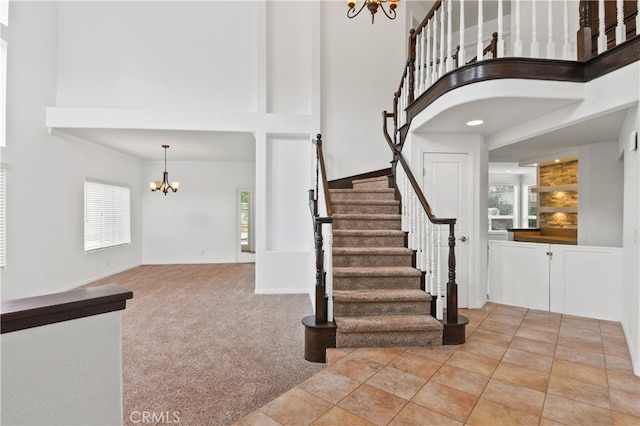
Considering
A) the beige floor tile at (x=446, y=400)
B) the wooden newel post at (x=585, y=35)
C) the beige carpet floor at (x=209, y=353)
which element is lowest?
the beige carpet floor at (x=209, y=353)

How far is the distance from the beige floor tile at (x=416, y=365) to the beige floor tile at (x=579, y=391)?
0.75m

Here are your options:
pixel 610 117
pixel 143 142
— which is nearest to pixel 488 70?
pixel 610 117

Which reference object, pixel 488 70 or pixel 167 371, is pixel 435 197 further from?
pixel 167 371

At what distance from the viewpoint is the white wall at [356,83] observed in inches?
228

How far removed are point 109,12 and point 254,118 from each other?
2.96 metres

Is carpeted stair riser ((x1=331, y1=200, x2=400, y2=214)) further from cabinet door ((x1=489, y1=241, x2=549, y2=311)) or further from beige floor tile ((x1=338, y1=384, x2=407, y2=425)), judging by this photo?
beige floor tile ((x1=338, y1=384, x2=407, y2=425))

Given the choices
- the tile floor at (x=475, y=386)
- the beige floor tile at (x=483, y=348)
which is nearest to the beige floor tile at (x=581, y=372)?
the tile floor at (x=475, y=386)

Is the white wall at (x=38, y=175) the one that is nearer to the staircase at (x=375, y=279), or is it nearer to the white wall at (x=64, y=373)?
the staircase at (x=375, y=279)

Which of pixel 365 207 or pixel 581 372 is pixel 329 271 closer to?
pixel 365 207

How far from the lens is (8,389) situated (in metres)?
0.88

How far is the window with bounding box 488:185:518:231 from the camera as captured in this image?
10.2 m

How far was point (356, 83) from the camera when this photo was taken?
5871 millimetres

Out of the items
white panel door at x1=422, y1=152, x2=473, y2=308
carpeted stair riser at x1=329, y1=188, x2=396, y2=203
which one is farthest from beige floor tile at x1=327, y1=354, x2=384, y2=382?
carpeted stair riser at x1=329, y1=188, x2=396, y2=203

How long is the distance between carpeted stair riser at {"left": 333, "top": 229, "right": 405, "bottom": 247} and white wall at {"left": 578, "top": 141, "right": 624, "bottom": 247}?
2833 mm
